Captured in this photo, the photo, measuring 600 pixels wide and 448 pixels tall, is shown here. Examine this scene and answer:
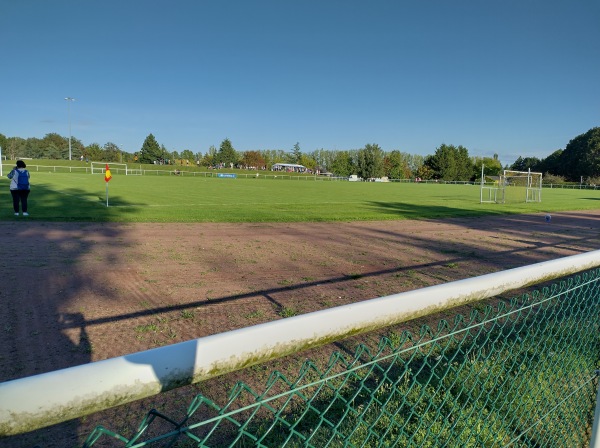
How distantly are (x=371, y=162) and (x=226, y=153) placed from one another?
42.3 metres

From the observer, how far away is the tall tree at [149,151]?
116 m

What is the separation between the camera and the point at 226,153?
410ft

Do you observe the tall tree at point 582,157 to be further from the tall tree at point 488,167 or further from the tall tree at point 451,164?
the tall tree at point 451,164

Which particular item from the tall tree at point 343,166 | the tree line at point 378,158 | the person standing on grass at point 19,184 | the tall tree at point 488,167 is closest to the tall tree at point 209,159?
the tree line at point 378,158

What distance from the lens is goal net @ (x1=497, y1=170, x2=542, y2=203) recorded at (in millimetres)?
29953

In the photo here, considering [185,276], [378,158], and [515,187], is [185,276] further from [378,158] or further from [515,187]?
[378,158]

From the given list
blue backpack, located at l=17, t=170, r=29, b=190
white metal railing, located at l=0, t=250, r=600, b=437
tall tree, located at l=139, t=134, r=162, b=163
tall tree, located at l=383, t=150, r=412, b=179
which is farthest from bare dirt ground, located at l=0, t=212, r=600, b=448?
tall tree, located at l=383, t=150, r=412, b=179

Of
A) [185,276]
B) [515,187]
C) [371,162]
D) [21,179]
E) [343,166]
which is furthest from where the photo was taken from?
[343,166]

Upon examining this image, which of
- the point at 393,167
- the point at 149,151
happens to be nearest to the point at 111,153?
the point at 149,151

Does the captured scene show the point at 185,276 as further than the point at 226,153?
No

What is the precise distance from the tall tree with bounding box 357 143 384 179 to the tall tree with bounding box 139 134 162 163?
5334 cm

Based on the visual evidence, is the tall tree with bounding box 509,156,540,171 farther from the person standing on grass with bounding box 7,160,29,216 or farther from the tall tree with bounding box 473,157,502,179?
the person standing on grass with bounding box 7,160,29,216

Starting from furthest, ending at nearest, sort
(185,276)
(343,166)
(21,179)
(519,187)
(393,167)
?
(393,167)
(343,166)
(519,187)
(21,179)
(185,276)

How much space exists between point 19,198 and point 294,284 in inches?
466
